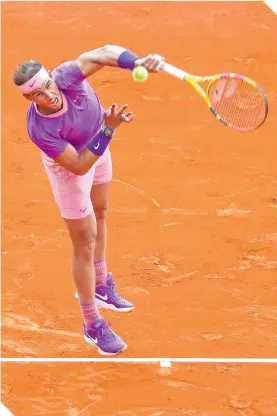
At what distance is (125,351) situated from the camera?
745 centimetres

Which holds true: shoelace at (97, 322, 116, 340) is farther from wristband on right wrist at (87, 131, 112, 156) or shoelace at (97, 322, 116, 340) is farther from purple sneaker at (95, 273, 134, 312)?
wristband on right wrist at (87, 131, 112, 156)

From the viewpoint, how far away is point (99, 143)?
6.16m

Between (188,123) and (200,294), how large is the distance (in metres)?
2.78

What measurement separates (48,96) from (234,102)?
1224 mm

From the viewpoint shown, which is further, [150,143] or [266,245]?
[150,143]

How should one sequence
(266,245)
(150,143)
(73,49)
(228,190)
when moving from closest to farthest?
(266,245), (228,190), (150,143), (73,49)

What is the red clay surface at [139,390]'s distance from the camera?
700 centimetres

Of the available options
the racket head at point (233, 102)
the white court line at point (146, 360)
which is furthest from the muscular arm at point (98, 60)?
the white court line at point (146, 360)

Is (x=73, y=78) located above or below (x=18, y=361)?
above

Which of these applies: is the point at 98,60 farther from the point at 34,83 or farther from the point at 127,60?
the point at 34,83

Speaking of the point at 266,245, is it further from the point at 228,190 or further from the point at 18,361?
the point at 18,361

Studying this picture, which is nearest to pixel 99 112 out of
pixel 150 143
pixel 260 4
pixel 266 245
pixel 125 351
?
pixel 125 351

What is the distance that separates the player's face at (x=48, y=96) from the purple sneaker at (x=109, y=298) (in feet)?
6.06

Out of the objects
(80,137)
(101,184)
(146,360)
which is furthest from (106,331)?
(80,137)
